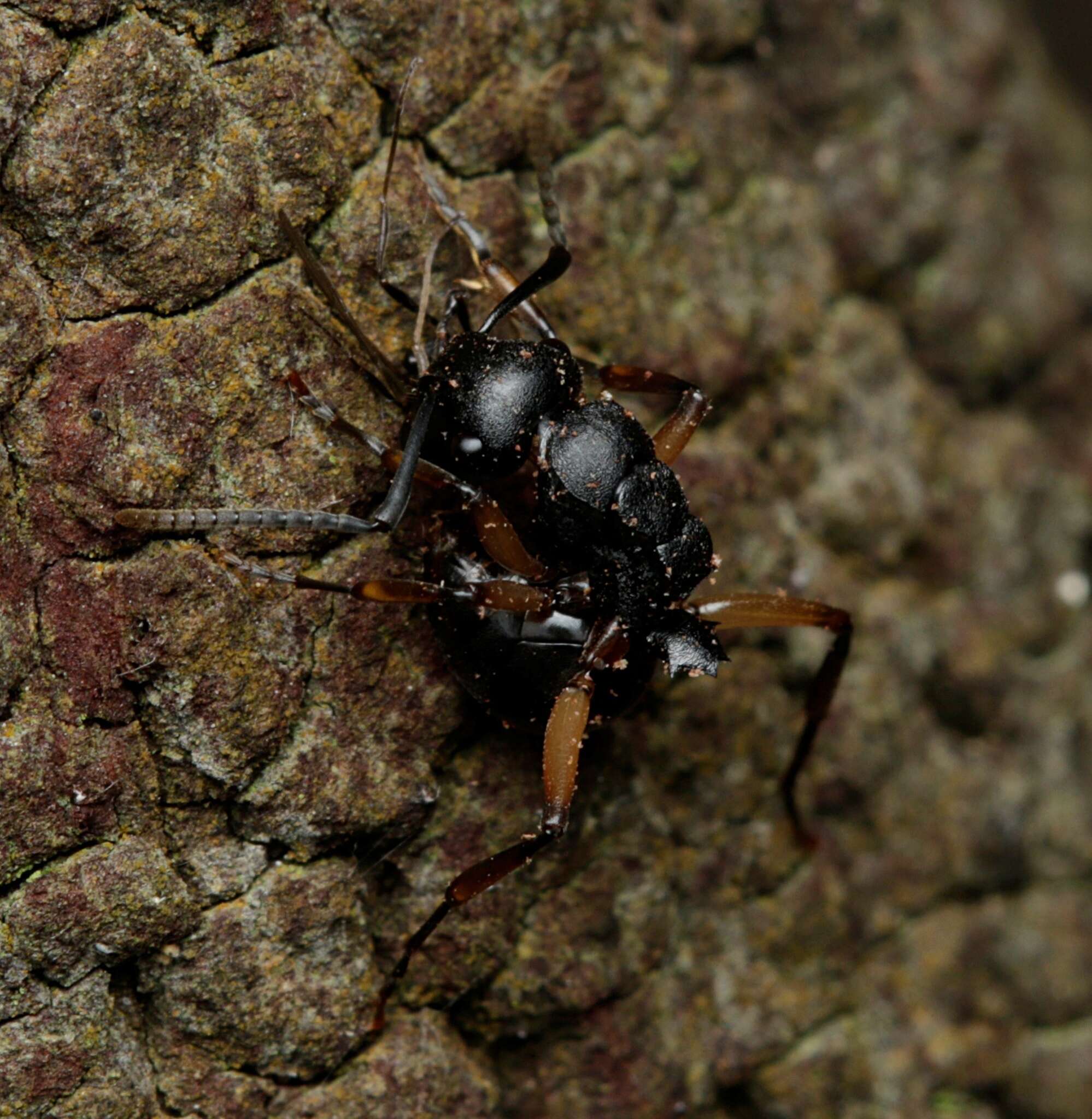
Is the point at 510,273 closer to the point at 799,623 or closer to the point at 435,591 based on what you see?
the point at 435,591

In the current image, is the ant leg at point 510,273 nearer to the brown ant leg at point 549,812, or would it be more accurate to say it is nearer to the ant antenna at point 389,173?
the ant antenna at point 389,173

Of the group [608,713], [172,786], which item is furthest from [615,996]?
[172,786]

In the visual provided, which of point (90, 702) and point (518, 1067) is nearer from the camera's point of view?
point (90, 702)

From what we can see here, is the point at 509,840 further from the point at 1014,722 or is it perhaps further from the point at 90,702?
the point at 1014,722

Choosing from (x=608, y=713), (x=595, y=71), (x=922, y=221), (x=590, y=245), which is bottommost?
(x=608, y=713)

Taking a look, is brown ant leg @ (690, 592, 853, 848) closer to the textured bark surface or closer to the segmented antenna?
the textured bark surface

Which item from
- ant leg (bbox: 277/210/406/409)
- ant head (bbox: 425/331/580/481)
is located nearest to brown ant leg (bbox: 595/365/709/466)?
ant head (bbox: 425/331/580/481)

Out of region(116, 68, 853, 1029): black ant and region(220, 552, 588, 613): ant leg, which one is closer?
region(220, 552, 588, 613): ant leg
